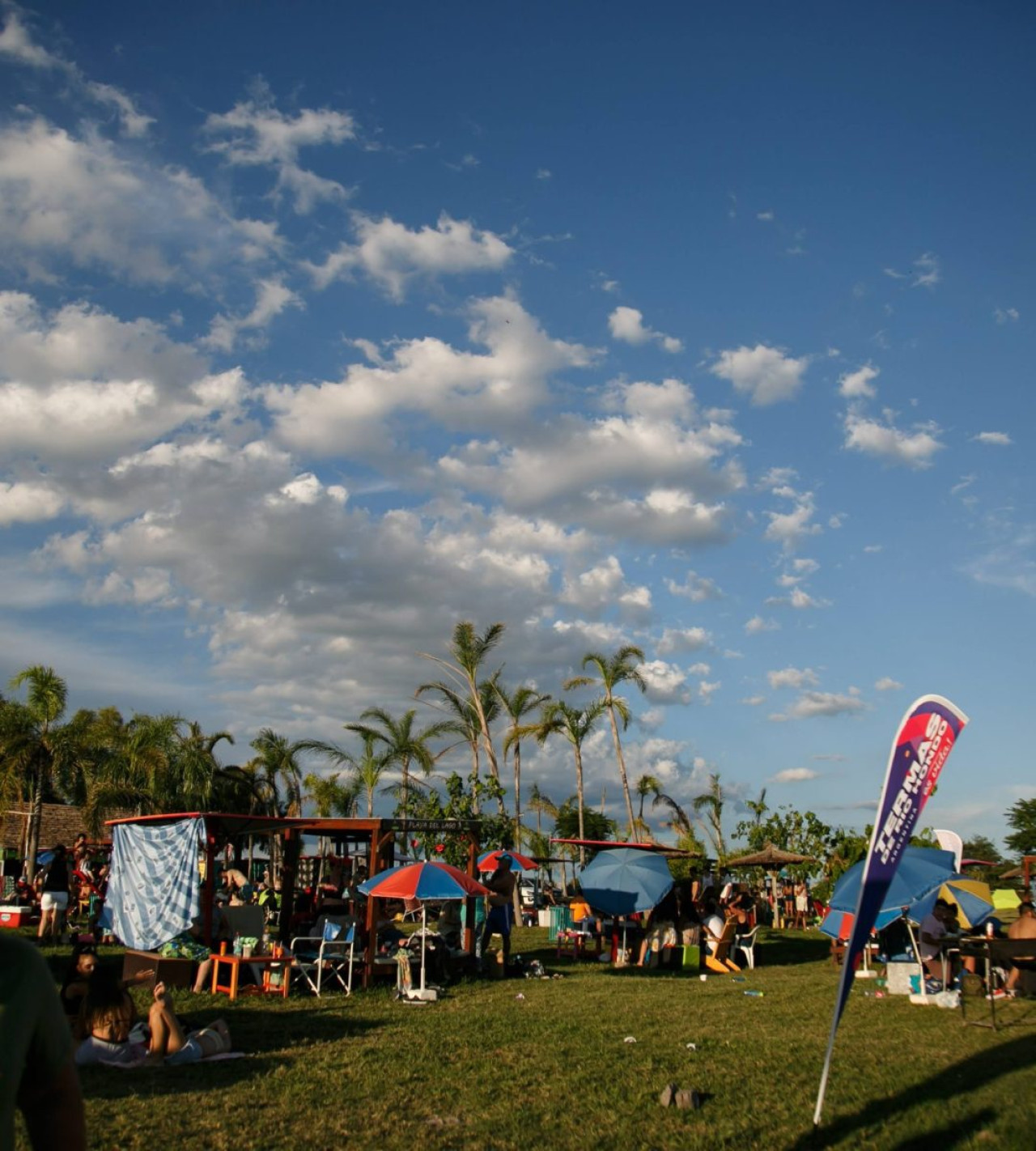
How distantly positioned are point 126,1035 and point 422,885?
5134 millimetres

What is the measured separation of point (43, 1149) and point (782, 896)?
33408 mm

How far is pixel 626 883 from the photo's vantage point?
1781cm

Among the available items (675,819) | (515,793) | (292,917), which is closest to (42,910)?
(292,917)

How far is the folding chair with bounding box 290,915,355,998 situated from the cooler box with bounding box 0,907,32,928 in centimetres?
779

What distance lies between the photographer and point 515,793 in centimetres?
3422

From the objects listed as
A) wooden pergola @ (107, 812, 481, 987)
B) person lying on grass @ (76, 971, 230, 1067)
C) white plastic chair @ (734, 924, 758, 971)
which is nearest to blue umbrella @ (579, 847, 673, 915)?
white plastic chair @ (734, 924, 758, 971)

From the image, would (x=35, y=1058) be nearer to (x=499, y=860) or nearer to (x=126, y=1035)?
(x=126, y=1035)

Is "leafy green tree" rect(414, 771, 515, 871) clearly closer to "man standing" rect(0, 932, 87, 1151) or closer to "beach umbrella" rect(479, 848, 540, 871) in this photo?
"beach umbrella" rect(479, 848, 540, 871)

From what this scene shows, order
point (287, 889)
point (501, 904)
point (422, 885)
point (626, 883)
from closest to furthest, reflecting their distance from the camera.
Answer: point (422, 885) < point (501, 904) < point (287, 889) < point (626, 883)

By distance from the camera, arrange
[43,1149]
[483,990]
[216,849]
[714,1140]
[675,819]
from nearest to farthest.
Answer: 1. [43,1149]
2. [714,1140]
3. [483,990]
4. [216,849]
5. [675,819]

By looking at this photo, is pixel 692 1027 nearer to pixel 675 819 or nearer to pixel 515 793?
pixel 515 793

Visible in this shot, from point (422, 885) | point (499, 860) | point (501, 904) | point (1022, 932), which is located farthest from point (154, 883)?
point (1022, 932)

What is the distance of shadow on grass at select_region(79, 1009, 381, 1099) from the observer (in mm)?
7812

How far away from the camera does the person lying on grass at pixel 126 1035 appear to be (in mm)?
8555
